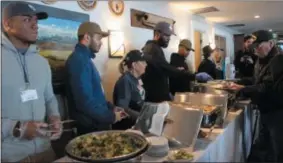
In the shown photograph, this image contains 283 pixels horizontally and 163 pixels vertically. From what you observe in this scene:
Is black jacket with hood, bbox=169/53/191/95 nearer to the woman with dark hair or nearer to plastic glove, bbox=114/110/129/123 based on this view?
the woman with dark hair

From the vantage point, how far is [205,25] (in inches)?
183

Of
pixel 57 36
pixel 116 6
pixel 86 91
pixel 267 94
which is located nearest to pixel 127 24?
pixel 116 6

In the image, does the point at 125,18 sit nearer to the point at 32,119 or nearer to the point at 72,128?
the point at 72,128

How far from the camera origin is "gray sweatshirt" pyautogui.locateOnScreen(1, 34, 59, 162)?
991 mm

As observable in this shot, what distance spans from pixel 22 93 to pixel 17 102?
0.13 ft

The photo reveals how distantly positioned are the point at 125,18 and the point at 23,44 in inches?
51.8

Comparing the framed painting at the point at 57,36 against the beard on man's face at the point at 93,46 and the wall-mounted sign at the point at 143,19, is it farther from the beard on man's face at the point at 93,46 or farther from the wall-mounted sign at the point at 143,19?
the wall-mounted sign at the point at 143,19

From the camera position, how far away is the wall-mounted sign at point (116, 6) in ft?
6.77

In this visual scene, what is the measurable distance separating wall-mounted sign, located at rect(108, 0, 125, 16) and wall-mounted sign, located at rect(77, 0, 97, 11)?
208 millimetres

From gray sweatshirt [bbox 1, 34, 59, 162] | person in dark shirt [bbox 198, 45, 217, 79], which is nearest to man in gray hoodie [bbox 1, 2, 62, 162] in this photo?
gray sweatshirt [bbox 1, 34, 59, 162]

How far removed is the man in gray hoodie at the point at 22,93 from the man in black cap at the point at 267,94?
117 centimetres

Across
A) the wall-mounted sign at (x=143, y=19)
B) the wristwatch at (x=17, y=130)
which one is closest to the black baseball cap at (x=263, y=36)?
the wall-mounted sign at (x=143, y=19)

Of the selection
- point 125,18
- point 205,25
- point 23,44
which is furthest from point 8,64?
point 205,25

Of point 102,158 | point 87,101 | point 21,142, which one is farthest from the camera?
point 87,101
